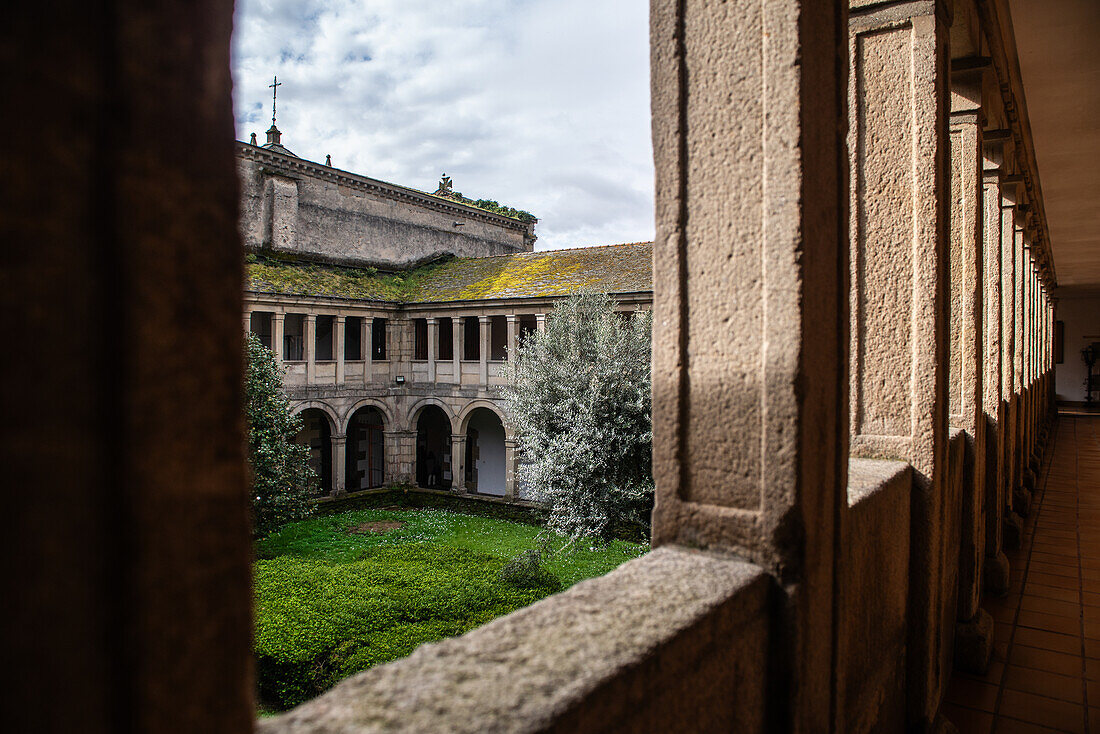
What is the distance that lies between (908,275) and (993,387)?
266 cm

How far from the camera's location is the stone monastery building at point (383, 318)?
17.7 m

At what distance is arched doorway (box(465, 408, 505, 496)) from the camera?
68.3ft

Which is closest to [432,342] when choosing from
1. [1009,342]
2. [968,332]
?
[1009,342]

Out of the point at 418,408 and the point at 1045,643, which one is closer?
the point at 1045,643

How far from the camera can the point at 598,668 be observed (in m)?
1.17

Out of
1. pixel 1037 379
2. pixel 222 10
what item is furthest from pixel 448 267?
pixel 222 10

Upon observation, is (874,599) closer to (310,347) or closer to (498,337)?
(310,347)

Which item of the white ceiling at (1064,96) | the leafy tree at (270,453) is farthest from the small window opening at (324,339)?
the white ceiling at (1064,96)

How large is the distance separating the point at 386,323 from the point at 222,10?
2033 cm

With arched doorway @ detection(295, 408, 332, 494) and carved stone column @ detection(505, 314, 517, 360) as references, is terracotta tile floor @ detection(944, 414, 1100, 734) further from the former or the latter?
arched doorway @ detection(295, 408, 332, 494)

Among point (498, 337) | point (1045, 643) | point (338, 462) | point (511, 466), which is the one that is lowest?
point (511, 466)

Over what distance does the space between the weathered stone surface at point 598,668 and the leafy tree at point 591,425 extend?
9.59 m

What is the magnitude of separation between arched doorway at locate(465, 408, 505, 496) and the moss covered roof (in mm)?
3850

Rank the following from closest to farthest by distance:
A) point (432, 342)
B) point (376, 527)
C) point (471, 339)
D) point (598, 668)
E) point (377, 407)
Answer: point (598, 668)
point (376, 527)
point (432, 342)
point (377, 407)
point (471, 339)
